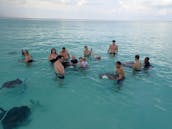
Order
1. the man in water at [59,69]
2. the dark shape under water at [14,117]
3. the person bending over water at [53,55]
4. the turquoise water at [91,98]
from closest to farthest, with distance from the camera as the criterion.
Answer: the dark shape under water at [14,117], the turquoise water at [91,98], the man in water at [59,69], the person bending over water at [53,55]

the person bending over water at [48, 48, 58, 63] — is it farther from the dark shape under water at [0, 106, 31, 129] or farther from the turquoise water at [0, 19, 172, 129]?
the dark shape under water at [0, 106, 31, 129]

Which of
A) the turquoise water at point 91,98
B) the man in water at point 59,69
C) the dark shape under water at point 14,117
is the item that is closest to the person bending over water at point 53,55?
the turquoise water at point 91,98

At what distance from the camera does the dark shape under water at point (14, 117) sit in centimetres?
804

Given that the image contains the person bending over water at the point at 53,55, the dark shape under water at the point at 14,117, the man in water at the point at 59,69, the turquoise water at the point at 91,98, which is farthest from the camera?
the person bending over water at the point at 53,55

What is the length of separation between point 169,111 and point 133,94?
2.25 metres

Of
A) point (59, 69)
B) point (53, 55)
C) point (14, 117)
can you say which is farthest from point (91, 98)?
point (53, 55)

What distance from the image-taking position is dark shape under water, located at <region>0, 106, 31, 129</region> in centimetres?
804

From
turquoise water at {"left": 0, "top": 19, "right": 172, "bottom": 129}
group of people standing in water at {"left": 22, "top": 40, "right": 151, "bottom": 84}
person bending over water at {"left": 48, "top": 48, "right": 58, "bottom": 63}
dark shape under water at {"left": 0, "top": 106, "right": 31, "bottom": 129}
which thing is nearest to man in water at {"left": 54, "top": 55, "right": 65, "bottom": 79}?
group of people standing in water at {"left": 22, "top": 40, "right": 151, "bottom": 84}

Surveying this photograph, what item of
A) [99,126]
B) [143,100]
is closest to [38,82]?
[99,126]

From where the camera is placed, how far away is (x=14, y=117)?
329 inches

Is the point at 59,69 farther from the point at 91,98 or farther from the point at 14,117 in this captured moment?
the point at 14,117

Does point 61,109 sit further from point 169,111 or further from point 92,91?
point 169,111

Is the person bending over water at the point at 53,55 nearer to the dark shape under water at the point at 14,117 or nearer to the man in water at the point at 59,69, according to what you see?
the man in water at the point at 59,69

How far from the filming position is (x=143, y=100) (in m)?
10.8
